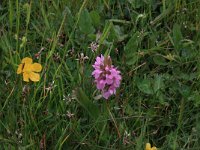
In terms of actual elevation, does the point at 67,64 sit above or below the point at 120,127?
above

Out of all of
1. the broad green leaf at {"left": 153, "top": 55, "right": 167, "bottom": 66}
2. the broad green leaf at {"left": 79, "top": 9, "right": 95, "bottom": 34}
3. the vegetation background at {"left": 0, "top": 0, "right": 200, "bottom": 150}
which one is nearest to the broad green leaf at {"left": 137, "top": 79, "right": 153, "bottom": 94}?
the vegetation background at {"left": 0, "top": 0, "right": 200, "bottom": 150}

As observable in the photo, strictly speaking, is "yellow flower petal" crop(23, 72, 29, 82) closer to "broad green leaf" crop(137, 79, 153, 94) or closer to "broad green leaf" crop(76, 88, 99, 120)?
"broad green leaf" crop(76, 88, 99, 120)

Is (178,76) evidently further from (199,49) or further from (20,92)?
(20,92)

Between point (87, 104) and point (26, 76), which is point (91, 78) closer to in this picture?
point (87, 104)

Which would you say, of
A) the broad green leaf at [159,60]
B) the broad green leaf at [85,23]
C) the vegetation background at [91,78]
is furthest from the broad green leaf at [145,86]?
the broad green leaf at [85,23]

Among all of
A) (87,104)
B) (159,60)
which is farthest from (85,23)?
(87,104)

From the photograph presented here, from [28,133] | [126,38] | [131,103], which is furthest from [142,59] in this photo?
[28,133]

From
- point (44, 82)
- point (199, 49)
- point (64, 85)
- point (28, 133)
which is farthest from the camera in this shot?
point (199, 49)
